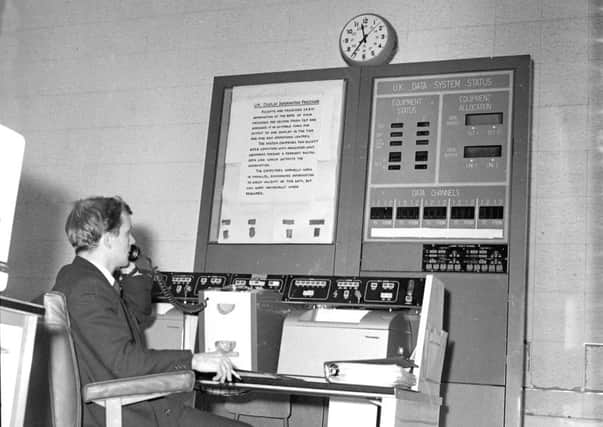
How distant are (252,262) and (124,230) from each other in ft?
3.63

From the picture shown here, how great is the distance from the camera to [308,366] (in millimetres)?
3311

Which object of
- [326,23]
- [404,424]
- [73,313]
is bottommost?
[404,424]

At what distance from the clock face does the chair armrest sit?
2.16 meters

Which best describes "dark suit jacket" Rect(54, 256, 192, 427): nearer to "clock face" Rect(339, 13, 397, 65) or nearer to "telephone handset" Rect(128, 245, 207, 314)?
"telephone handset" Rect(128, 245, 207, 314)

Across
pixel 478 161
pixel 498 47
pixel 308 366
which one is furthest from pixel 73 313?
pixel 498 47

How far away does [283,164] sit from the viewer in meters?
4.10

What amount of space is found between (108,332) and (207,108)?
2275mm

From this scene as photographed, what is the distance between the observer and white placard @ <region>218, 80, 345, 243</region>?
3.99 m

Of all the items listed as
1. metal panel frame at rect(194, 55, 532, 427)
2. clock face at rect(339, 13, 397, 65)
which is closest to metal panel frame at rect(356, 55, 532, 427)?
metal panel frame at rect(194, 55, 532, 427)

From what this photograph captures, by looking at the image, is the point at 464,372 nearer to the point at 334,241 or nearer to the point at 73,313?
the point at 334,241

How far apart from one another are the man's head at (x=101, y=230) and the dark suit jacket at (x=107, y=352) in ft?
0.69

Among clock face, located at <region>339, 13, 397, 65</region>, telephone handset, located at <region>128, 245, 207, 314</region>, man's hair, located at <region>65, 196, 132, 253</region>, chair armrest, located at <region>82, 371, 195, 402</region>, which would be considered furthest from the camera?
clock face, located at <region>339, 13, 397, 65</region>

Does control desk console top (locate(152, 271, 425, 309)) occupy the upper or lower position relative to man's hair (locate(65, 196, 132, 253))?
lower

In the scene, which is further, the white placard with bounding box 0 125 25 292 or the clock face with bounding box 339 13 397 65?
the clock face with bounding box 339 13 397 65
